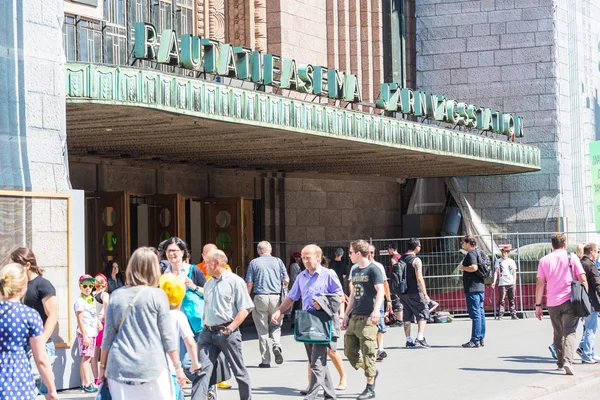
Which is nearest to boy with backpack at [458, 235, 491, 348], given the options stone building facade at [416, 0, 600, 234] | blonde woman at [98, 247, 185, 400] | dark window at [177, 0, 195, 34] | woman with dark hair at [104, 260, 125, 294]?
woman with dark hair at [104, 260, 125, 294]

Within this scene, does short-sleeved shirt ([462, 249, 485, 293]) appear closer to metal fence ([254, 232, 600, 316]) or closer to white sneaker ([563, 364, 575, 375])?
white sneaker ([563, 364, 575, 375])

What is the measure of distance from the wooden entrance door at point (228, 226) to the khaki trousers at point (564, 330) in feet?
33.8

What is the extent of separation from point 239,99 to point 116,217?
5.09m

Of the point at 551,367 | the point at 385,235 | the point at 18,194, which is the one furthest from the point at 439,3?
the point at 18,194

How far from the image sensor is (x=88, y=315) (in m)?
12.8

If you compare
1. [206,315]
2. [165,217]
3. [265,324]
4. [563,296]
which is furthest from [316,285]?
[165,217]

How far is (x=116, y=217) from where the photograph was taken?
20.0 m

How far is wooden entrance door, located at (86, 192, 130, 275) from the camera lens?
65.4ft

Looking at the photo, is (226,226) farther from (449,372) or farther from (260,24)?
(449,372)

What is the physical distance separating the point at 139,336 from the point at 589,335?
8.58 meters

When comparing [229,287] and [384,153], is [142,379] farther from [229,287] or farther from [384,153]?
[384,153]

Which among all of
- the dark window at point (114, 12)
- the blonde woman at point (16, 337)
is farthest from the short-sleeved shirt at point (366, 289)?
the dark window at point (114, 12)

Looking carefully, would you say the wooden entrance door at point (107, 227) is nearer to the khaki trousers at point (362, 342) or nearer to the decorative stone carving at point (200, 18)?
the decorative stone carving at point (200, 18)

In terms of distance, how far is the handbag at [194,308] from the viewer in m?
11.3
